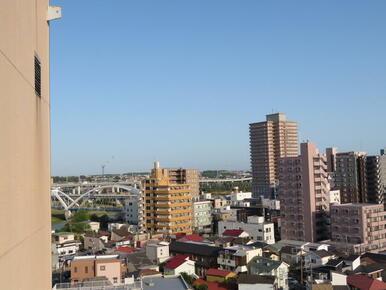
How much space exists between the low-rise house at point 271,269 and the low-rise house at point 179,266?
116 inches

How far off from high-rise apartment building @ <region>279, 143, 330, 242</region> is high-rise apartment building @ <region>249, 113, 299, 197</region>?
31946 millimetres

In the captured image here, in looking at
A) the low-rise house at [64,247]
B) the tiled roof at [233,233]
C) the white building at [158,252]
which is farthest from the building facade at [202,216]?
the white building at [158,252]

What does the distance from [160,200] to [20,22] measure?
32.4 metres

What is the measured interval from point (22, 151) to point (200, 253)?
2114 cm

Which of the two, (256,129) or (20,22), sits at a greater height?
(256,129)

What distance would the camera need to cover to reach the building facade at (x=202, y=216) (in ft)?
134

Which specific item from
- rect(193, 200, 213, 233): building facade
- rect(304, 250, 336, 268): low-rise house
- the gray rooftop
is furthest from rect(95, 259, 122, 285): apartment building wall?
rect(193, 200, 213, 233): building facade

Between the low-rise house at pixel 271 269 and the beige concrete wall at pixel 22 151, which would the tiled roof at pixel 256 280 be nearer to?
the low-rise house at pixel 271 269

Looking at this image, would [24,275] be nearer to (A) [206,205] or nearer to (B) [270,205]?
(A) [206,205]

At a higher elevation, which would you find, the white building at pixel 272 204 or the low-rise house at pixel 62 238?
the white building at pixel 272 204

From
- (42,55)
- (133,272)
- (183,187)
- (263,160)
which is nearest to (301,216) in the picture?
(183,187)

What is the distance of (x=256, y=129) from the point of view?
223ft

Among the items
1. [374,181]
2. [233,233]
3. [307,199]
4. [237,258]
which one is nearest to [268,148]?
[374,181]

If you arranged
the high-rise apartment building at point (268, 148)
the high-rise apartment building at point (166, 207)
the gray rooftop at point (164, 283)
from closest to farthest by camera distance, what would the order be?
the gray rooftop at point (164, 283) < the high-rise apartment building at point (166, 207) < the high-rise apartment building at point (268, 148)
